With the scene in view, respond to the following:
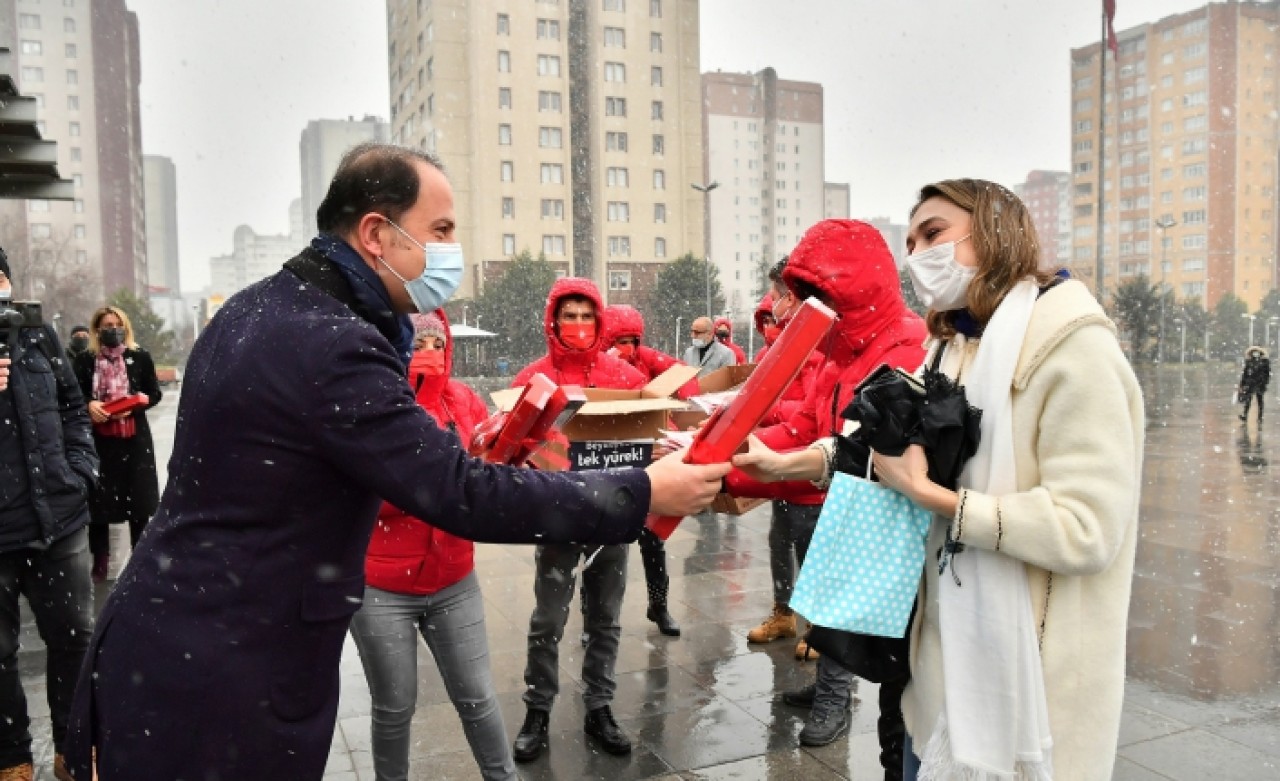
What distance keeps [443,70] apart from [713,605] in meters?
67.7

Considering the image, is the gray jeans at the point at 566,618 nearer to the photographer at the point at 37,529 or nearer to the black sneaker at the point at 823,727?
the black sneaker at the point at 823,727

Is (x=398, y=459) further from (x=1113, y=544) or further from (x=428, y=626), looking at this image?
(x=428, y=626)

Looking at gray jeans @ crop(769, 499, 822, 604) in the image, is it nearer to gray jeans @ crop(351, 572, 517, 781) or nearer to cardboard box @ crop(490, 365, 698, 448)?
cardboard box @ crop(490, 365, 698, 448)

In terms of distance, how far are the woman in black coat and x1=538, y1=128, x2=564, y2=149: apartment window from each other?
6529cm

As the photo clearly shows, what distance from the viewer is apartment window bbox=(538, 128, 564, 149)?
231 ft

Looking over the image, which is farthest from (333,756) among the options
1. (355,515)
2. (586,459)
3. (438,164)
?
(438,164)

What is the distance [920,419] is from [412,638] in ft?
6.53

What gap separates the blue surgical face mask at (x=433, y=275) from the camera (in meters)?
2.15

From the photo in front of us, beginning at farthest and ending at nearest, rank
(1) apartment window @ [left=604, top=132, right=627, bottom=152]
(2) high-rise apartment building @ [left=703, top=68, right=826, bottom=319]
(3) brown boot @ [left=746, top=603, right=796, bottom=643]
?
(2) high-rise apartment building @ [left=703, top=68, right=826, bottom=319]
(1) apartment window @ [left=604, top=132, right=627, bottom=152]
(3) brown boot @ [left=746, top=603, right=796, bottom=643]

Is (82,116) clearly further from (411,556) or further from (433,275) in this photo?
(433,275)

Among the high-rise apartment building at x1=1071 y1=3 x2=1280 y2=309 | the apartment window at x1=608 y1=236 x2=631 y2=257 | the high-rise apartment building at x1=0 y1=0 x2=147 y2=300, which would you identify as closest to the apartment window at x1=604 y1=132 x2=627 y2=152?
the apartment window at x1=608 y1=236 x2=631 y2=257

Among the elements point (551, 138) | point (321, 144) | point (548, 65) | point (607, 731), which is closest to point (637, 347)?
point (607, 731)

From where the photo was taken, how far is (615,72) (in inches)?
2859

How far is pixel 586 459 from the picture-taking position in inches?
135
